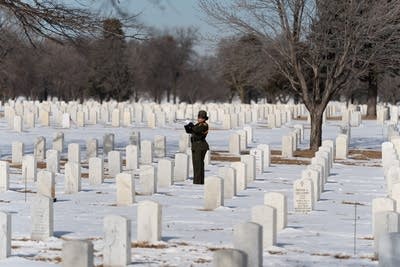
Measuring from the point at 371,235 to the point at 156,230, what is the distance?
2993 mm

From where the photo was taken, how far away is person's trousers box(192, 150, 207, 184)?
1909 cm

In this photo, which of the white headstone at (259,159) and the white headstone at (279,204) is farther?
the white headstone at (259,159)

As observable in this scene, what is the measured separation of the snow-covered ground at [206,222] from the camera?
10719 millimetres

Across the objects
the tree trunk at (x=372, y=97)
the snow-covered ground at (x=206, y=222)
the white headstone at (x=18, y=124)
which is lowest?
the snow-covered ground at (x=206, y=222)

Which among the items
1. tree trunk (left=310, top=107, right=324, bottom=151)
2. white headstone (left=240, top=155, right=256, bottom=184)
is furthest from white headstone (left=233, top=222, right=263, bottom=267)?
tree trunk (left=310, top=107, right=324, bottom=151)

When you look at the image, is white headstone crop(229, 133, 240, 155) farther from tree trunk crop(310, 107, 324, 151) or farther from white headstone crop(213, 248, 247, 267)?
white headstone crop(213, 248, 247, 267)

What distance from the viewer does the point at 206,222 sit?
1373 centimetres

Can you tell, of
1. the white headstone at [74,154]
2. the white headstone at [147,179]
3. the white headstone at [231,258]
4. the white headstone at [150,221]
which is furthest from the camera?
the white headstone at [74,154]

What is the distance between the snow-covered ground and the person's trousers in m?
0.32

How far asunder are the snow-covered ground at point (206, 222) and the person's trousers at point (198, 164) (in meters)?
0.32

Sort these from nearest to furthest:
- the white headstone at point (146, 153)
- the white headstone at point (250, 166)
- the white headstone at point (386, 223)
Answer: the white headstone at point (386, 223)
the white headstone at point (250, 166)
the white headstone at point (146, 153)

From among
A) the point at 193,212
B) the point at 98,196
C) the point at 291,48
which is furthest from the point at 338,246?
the point at 291,48

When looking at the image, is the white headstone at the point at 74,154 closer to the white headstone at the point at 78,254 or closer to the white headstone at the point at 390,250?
the white headstone at the point at 78,254

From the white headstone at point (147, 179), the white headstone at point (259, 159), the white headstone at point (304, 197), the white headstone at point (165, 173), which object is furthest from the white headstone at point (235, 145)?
the white headstone at point (304, 197)
